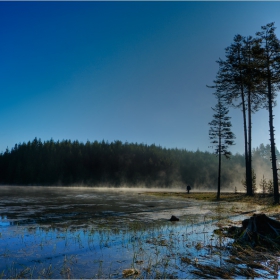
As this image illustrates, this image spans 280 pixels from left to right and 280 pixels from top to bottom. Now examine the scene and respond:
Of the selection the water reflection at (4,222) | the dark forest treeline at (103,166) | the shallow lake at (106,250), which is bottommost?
the water reflection at (4,222)

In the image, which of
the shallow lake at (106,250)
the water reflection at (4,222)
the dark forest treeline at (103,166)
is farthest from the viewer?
the dark forest treeline at (103,166)

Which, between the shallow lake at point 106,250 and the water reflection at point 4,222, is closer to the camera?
the shallow lake at point 106,250

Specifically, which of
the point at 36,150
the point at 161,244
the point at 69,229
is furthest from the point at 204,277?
the point at 36,150

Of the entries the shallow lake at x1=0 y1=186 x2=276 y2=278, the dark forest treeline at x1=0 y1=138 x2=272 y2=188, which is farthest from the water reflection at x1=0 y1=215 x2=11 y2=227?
the dark forest treeline at x1=0 y1=138 x2=272 y2=188

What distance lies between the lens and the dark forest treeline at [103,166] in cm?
10050

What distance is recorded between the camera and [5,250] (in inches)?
269

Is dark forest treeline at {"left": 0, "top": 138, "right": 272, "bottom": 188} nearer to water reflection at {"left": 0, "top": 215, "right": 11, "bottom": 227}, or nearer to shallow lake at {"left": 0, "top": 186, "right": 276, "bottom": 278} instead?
water reflection at {"left": 0, "top": 215, "right": 11, "bottom": 227}

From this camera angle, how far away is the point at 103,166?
11062cm

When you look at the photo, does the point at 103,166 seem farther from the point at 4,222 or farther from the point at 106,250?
the point at 106,250

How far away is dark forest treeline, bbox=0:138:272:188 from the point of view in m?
100

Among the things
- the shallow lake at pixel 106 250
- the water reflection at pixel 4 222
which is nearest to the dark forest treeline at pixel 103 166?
the water reflection at pixel 4 222

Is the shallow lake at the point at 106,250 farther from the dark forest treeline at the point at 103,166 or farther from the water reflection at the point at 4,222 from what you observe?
the dark forest treeline at the point at 103,166

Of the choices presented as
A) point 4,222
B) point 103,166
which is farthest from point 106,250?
point 103,166

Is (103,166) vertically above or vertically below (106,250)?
above
